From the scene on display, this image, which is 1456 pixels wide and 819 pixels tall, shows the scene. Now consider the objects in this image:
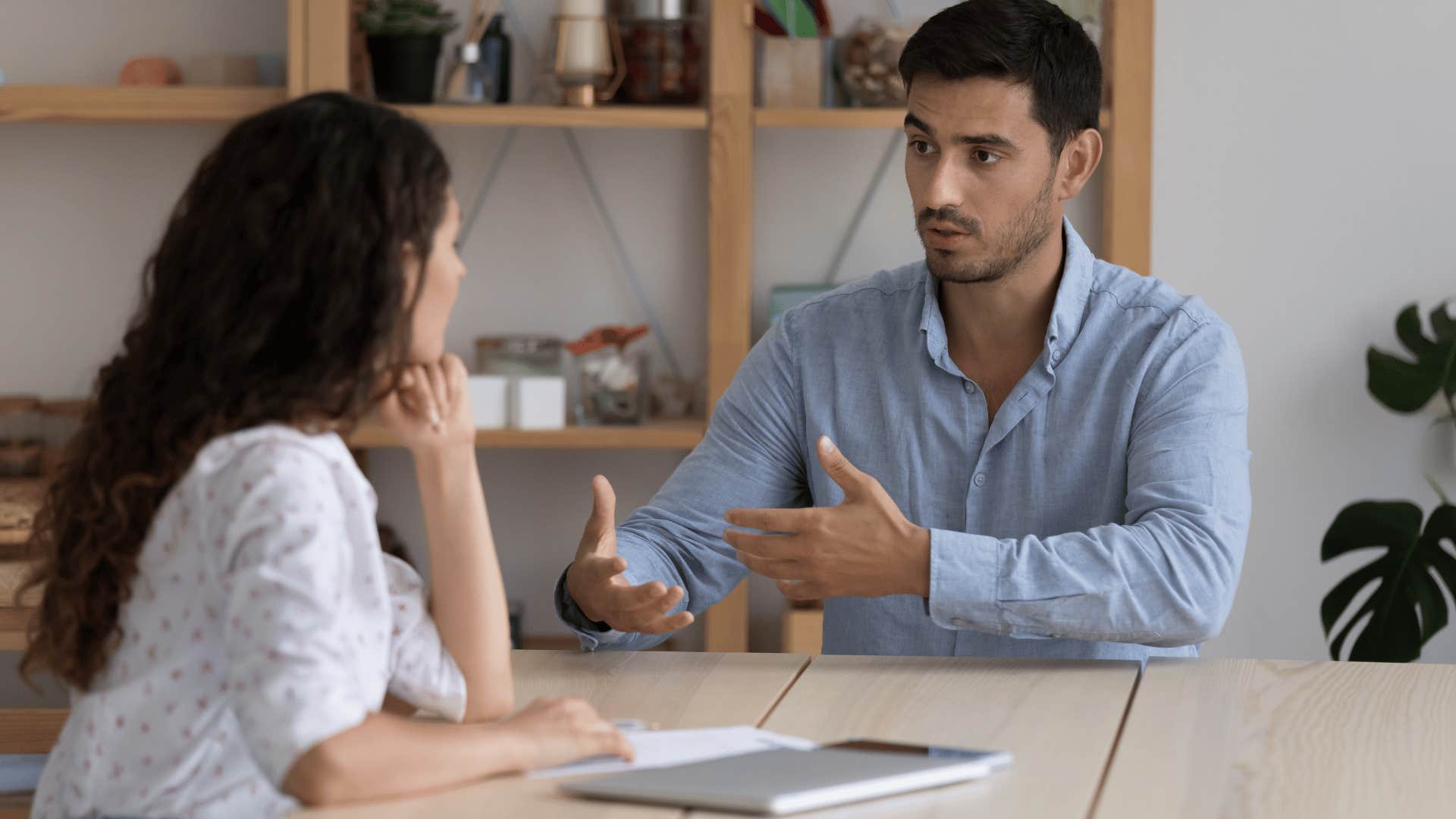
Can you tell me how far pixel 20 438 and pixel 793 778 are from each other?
2.27 metres

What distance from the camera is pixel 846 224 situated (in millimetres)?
2914

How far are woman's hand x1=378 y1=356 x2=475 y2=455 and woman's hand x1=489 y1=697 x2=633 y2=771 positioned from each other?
209mm

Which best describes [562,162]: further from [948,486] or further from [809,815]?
[809,815]

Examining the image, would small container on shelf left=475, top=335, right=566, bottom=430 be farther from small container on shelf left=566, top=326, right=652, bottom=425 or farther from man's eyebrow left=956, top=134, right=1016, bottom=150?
man's eyebrow left=956, top=134, right=1016, bottom=150

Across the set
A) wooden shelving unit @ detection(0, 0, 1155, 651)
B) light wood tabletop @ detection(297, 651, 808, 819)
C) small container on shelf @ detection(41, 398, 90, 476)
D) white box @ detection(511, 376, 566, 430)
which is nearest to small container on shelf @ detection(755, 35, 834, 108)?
Result: wooden shelving unit @ detection(0, 0, 1155, 651)

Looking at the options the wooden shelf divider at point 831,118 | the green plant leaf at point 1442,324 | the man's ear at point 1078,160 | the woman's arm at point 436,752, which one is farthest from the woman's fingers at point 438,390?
the green plant leaf at point 1442,324

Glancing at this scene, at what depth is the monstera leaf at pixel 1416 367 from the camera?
8.39 feet

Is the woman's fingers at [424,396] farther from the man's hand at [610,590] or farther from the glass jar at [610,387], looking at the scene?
the glass jar at [610,387]

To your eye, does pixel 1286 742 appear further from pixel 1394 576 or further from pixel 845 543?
pixel 1394 576

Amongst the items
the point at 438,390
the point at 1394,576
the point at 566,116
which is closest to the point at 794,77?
the point at 566,116

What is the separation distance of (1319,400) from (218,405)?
2.37 metres

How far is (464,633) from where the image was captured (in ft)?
3.60

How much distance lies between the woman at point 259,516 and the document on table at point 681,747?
0.5 inches

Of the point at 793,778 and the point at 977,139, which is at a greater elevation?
the point at 977,139
